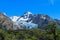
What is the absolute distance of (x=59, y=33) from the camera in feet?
239

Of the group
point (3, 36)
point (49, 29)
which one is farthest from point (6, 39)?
point (49, 29)

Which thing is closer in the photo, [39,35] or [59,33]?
[59,33]

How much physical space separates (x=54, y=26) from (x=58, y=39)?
439cm

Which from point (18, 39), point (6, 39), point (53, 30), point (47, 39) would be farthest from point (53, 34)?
point (18, 39)

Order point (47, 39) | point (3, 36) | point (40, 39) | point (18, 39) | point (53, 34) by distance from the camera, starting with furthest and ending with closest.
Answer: point (18, 39)
point (40, 39)
point (3, 36)
point (47, 39)
point (53, 34)

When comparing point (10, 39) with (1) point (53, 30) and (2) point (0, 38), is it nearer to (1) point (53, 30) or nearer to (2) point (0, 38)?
(2) point (0, 38)

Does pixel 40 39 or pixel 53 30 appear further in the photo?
pixel 40 39

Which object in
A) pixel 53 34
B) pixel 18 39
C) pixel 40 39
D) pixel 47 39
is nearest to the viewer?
pixel 53 34

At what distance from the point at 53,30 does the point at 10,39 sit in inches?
1210

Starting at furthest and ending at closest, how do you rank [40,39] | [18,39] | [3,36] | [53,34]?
[18,39], [40,39], [3,36], [53,34]

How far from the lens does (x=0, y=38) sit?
89812 millimetres

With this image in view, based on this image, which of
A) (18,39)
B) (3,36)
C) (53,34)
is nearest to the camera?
(53,34)

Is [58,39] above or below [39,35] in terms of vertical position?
below

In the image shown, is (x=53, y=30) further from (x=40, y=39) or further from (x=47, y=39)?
(x=40, y=39)
